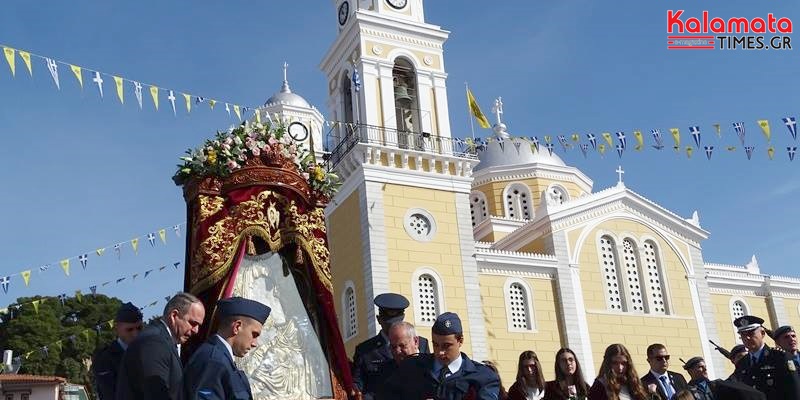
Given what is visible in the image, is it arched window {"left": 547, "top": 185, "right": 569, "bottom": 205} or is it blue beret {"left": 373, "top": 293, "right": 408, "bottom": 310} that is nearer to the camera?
blue beret {"left": 373, "top": 293, "right": 408, "bottom": 310}

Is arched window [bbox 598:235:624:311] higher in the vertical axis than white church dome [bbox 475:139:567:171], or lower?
lower

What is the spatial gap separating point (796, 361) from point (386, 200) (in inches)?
Answer: 629

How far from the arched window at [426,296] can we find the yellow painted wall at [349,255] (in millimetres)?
1376

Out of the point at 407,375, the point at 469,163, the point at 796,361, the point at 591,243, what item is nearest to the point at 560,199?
the point at 591,243

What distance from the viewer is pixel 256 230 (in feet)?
25.0

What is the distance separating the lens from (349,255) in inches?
939

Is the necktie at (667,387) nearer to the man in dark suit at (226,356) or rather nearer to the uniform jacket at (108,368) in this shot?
the man in dark suit at (226,356)

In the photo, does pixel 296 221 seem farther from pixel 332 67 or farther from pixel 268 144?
pixel 332 67

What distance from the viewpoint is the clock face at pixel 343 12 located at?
26438mm

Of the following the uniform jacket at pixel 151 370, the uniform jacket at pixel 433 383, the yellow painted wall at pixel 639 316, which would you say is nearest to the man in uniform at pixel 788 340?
the uniform jacket at pixel 433 383

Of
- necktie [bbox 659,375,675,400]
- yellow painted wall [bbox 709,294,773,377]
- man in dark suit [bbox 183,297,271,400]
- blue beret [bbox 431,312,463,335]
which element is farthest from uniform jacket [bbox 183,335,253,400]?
yellow painted wall [bbox 709,294,773,377]

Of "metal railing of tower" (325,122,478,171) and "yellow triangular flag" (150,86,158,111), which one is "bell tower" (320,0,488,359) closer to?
"metal railing of tower" (325,122,478,171)

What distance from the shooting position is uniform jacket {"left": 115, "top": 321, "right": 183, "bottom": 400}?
4.46 meters

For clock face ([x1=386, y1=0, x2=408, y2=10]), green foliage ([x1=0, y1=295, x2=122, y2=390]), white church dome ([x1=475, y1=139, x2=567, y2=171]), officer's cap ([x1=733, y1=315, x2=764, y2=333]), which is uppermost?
clock face ([x1=386, y1=0, x2=408, y2=10])
